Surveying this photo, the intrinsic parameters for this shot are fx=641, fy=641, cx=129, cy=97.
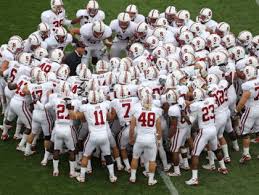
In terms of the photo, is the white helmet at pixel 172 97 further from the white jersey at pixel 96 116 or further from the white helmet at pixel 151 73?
the white jersey at pixel 96 116

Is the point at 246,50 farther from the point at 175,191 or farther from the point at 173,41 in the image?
the point at 175,191

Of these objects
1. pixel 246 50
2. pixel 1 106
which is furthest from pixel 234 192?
pixel 1 106

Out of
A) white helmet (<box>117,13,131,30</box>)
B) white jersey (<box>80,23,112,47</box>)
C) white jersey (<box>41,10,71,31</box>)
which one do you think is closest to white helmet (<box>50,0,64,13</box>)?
white jersey (<box>41,10,71,31</box>)

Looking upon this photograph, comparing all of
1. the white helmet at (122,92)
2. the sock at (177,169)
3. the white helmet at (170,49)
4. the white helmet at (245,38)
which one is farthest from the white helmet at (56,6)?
the sock at (177,169)

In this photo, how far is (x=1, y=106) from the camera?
43.0 feet

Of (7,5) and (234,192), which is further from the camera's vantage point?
(7,5)

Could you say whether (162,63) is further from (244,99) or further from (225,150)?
(225,150)

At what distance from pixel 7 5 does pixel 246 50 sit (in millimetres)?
7225

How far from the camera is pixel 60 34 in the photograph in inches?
505

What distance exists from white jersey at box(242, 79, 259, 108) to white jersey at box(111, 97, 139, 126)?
80.2 inches

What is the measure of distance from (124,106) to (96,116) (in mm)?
576

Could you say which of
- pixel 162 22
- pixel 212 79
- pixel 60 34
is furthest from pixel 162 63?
pixel 60 34

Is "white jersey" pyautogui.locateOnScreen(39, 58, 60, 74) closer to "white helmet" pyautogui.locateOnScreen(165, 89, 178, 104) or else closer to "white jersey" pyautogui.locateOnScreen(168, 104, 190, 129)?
"white helmet" pyautogui.locateOnScreen(165, 89, 178, 104)

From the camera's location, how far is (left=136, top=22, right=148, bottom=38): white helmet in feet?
42.8
